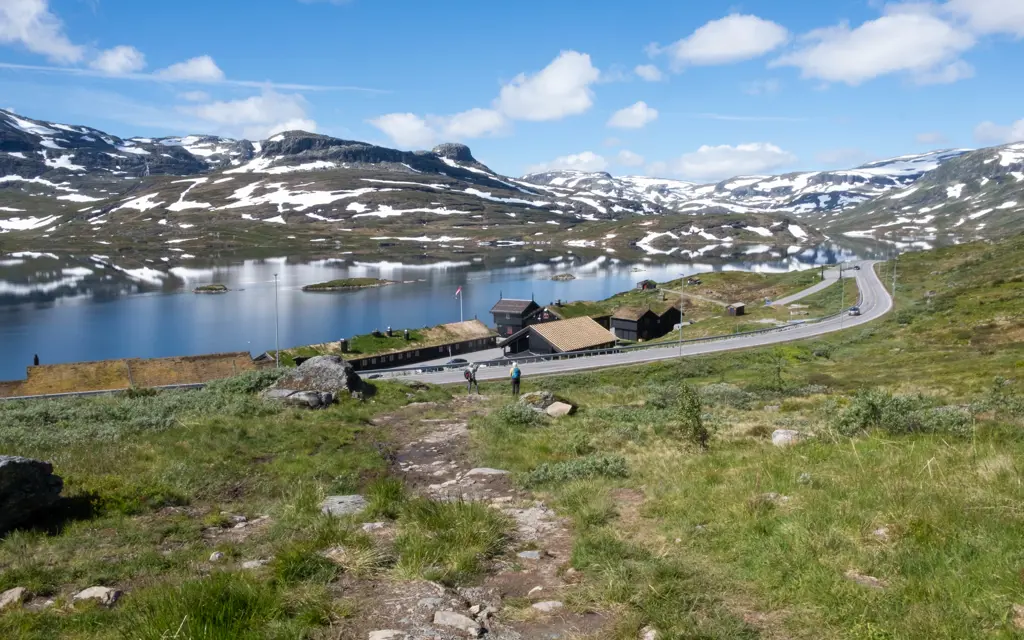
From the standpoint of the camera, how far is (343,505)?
34.1 ft

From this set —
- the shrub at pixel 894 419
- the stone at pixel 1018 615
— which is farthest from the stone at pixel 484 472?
the stone at pixel 1018 615

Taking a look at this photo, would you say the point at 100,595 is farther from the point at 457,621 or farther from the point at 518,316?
the point at 518,316

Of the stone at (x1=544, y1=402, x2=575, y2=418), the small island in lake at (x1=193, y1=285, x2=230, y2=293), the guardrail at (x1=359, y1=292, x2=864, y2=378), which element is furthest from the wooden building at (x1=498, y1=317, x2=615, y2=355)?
the small island in lake at (x1=193, y1=285, x2=230, y2=293)

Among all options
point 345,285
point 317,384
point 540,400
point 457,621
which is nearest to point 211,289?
point 345,285

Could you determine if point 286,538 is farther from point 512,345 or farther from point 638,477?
point 512,345

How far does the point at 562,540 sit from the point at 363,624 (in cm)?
336

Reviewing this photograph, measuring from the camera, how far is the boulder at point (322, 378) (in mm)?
24828

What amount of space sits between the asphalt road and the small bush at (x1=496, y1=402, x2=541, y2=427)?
3048 cm

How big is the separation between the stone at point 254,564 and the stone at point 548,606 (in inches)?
A: 149

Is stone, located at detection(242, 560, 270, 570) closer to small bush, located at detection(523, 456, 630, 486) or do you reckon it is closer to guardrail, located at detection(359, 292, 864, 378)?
small bush, located at detection(523, 456, 630, 486)

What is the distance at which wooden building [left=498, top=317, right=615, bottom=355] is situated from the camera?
7106cm

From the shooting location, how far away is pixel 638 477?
11531mm

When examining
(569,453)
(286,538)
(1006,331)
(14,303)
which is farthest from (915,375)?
(14,303)

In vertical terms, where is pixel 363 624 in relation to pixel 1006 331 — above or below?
above
